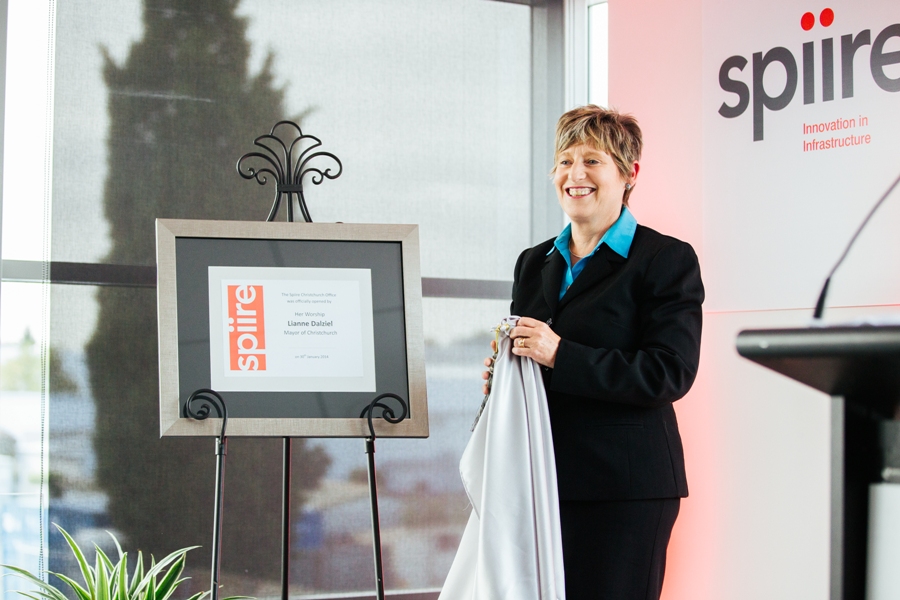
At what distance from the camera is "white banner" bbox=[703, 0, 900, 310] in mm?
2207

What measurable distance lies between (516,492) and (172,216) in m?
1.74

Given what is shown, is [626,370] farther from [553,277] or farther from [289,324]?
[289,324]

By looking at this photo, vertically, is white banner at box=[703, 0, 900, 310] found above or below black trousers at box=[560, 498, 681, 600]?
above

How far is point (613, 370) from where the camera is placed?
1.82 metres

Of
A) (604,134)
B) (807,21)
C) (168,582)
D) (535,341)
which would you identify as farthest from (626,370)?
(168,582)

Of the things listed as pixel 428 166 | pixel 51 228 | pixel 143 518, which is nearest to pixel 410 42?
pixel 428 166

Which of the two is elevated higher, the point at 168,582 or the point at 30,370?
the point at 30,370

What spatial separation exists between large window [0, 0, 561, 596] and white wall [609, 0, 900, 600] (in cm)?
85

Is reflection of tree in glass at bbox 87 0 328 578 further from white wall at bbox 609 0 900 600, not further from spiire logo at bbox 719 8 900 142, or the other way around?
spiire logo at bbox 719 8 900 142

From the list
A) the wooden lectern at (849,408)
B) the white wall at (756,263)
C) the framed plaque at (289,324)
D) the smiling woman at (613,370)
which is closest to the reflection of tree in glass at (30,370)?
the framed plaque at (289,324)

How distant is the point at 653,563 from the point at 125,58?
240 centimetres

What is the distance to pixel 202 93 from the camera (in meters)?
3.06

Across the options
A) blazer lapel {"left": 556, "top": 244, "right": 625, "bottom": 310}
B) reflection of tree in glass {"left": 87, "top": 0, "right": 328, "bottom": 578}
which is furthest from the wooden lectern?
reflection of tree in glass {"left": 87, "top": 0, "right": 328, "bottom": 578}

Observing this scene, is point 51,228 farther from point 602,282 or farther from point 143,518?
point 602,282
